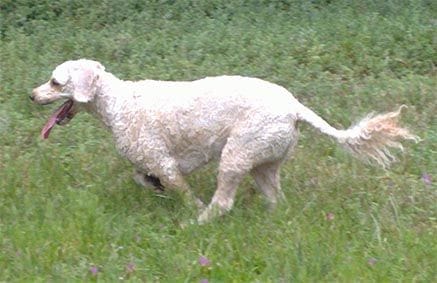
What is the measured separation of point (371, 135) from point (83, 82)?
5.98ft

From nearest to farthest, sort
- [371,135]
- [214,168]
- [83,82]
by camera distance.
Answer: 1. [371,135]
2. [83,82]
3. [214,168]

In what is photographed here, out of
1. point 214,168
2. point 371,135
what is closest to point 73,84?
point 214,168

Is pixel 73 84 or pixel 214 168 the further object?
pixel 214 168

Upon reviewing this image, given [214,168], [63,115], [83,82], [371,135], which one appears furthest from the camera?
[214,168]

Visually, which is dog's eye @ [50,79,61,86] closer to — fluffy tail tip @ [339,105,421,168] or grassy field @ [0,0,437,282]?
grassy field @ [0,0,437,282]

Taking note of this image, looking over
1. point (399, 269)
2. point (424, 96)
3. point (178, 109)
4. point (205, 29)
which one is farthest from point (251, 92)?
point (205, 29)

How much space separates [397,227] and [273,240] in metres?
0.75

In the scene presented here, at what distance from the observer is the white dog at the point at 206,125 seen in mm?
6387

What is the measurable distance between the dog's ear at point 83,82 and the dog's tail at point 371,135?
52.8 inches

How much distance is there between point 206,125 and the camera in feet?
21.5

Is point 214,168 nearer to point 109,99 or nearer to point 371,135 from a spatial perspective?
point 109,99

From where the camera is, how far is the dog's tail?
649 centimetres

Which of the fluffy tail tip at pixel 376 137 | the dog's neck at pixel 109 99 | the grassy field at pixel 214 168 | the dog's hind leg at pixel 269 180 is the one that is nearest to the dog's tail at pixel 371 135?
the fluffy tail tip at pixel 376 137

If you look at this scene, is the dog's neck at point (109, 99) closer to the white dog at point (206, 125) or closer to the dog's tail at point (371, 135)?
the white dog at point (206, 125)
